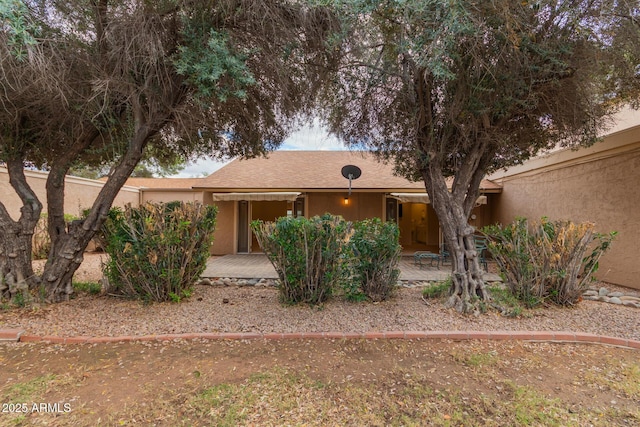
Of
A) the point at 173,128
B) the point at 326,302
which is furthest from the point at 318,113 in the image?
the point at 326,302

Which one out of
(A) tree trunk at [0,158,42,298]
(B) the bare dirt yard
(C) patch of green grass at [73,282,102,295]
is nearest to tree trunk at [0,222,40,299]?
(A) tree trunk at [0,158,42,298]

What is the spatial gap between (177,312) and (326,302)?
9.00 ft

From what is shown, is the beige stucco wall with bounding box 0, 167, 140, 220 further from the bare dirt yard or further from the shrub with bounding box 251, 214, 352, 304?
the shrub with bounding box 251, 214, 352, 304

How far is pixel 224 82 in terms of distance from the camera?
4.77 meters

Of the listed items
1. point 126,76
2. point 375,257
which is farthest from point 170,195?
point 375,257

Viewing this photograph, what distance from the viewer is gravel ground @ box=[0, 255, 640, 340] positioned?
4.61 metres

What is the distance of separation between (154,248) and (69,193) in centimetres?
1204

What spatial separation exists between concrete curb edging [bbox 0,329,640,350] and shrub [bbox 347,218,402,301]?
4.47 feet

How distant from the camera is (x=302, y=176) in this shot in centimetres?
1383

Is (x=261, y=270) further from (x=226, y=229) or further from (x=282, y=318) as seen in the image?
(x=226, y=229)

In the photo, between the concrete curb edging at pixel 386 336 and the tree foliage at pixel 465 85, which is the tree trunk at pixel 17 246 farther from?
the tree foliage at pixel 465 85

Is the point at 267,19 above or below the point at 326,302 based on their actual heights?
above

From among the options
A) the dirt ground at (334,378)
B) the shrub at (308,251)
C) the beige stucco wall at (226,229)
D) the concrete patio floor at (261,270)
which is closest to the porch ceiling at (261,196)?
the beige stucco wall at (226,229)

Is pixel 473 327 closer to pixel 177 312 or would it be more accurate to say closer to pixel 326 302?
pixel 326 302
